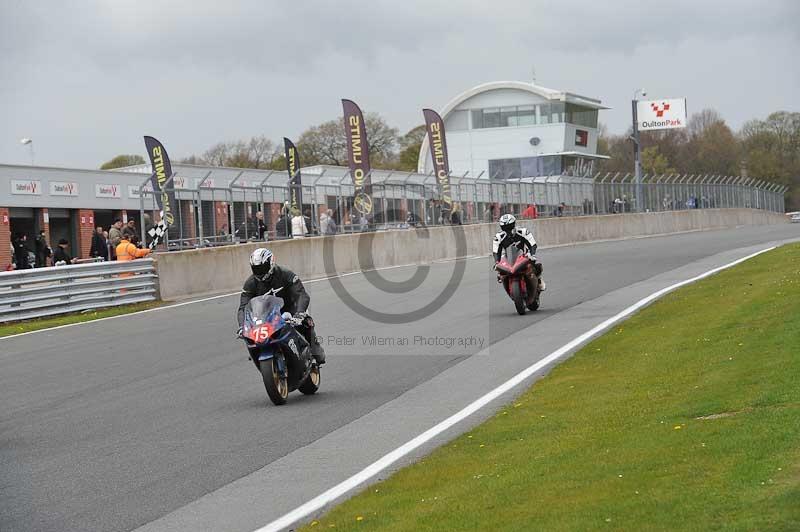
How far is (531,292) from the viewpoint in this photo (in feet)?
61.0

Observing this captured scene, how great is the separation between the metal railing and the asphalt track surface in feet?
15.7

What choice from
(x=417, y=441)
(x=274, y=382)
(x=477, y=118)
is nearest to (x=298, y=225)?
(x=274, y=382)

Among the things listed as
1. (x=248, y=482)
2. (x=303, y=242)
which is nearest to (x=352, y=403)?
(x=248, y=482)

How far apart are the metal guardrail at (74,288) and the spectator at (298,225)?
19.6 feet

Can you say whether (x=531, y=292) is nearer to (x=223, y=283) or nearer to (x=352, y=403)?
(x=352, y=403)

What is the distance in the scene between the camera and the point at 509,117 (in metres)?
96.2

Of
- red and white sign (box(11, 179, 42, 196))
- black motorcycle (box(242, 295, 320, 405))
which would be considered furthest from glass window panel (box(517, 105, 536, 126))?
black motorcycle (box(242, 295, 320, 405))

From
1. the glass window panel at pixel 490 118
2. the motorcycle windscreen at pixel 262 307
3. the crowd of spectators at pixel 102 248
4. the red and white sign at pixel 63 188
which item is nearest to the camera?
the motorcycle windscreen at pixel 262 307

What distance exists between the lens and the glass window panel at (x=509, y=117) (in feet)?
315

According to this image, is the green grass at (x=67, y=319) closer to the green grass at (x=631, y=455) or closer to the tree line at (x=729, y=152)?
the green grass at (x=631, y=455)

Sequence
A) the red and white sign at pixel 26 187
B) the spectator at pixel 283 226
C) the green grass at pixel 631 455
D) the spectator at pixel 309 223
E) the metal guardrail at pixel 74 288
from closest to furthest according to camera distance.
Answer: the green grass at pixel 631 455 < the metal guardrail at pixel 74 288 < the spectator at pixel 283 226 < the spectator at pixel 309 223 < the red and white sign at pixel 26 187

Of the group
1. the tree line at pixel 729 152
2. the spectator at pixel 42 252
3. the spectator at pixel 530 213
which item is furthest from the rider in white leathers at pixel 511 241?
the tree line at pixel 729 152

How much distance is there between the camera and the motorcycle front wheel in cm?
1112

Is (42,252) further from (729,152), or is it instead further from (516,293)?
(729,152)
